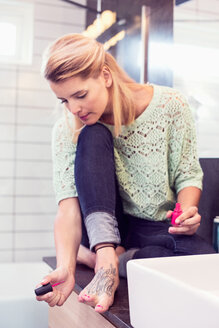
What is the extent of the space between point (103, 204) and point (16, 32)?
5.24 ft

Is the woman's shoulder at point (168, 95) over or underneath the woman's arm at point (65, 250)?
over

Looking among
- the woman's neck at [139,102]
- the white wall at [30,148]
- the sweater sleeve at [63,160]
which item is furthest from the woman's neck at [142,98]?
the white wall at [30,148]

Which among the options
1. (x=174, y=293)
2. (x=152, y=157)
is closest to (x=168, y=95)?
(x=152, y=157)

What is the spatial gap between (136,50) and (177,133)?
0.98 meters

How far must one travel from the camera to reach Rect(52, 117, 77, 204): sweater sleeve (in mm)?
1400

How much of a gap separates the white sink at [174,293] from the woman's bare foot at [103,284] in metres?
0.17

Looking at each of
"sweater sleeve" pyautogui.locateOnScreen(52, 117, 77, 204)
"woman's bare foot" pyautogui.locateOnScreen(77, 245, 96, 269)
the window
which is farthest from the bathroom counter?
the window

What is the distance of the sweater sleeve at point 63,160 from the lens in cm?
140

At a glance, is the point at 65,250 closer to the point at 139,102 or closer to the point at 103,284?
the point at 103,284

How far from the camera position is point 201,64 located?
1.74m

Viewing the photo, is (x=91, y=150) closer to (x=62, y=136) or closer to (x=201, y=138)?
(x=62, y=136)

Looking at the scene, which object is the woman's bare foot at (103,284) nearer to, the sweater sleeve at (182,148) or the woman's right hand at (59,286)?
the woman's right hand at (59,286)

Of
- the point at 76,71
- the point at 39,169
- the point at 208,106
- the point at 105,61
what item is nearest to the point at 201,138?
the point at 208,106

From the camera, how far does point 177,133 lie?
4.77 feet
